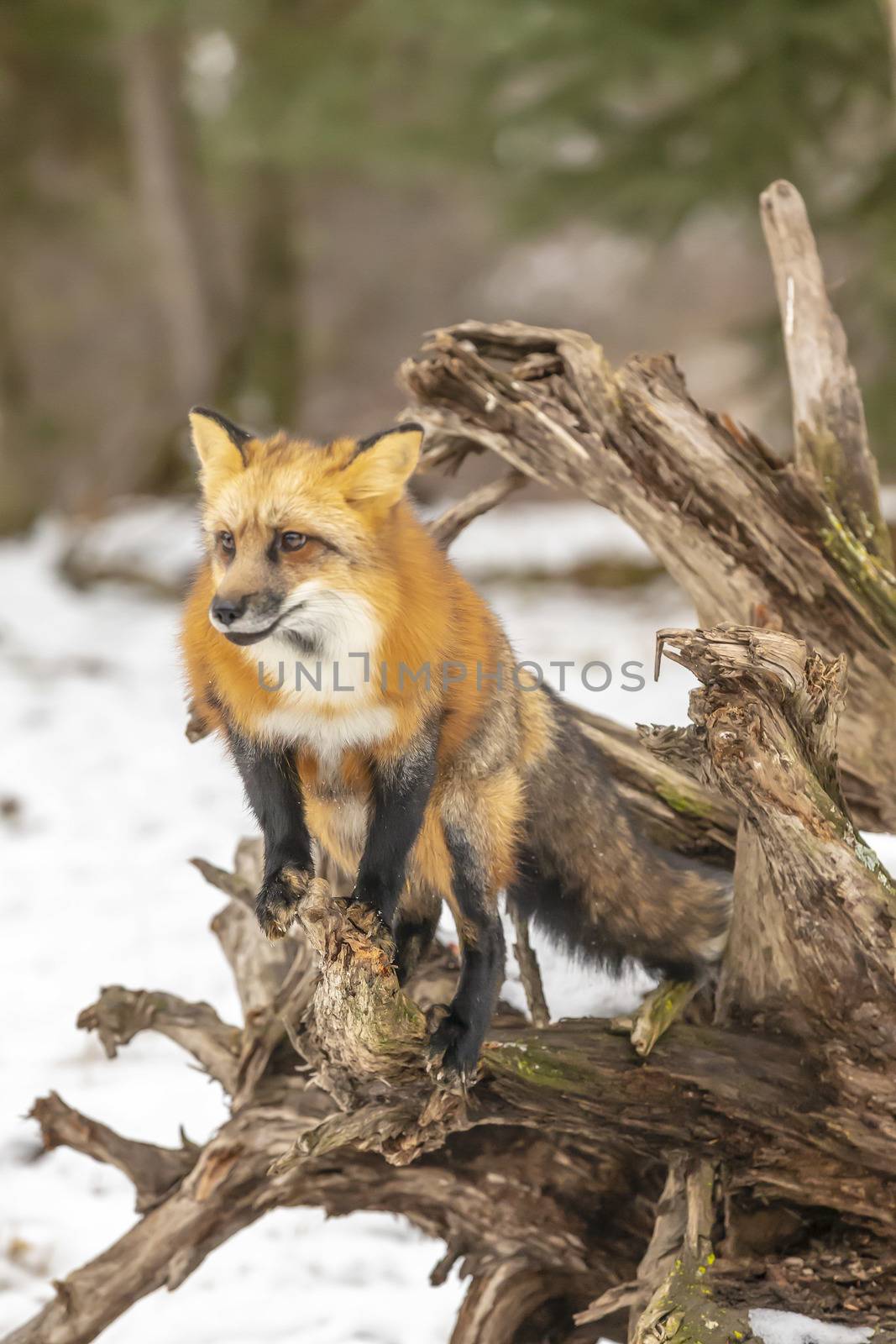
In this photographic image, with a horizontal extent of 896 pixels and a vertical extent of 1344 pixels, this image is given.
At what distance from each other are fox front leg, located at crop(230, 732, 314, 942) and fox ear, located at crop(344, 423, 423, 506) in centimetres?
58

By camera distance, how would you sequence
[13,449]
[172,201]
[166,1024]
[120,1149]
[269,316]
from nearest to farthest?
1. [120,1149]
2. [166,1024]
3. [13,449]
4. [172,201]
5. [269,316]

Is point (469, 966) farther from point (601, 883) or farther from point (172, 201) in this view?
point (172, 201)

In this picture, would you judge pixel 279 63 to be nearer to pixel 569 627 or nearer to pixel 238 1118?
pixel 569 627

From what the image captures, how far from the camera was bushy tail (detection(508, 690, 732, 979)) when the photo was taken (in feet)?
10.3

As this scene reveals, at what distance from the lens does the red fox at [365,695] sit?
8.06ft

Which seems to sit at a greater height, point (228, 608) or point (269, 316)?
point (269, 316)

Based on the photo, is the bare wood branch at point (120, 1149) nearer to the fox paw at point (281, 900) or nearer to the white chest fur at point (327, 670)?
the fox paw at point (281, 900)

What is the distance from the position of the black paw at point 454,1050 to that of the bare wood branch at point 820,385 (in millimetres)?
2076

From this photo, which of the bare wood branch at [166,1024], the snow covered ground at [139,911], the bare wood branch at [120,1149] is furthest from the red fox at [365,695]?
the bare wood branch at [120,1149]

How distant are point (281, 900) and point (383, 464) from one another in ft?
3.09

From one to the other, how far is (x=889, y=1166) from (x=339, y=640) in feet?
5.98

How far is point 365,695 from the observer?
2.49 metres

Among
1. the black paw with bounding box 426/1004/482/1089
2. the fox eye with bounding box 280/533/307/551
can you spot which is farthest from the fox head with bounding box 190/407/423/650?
the black paw with bounding box 426/1004/482/1089

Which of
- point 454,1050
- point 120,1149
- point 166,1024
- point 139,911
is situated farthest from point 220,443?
point 139,911
